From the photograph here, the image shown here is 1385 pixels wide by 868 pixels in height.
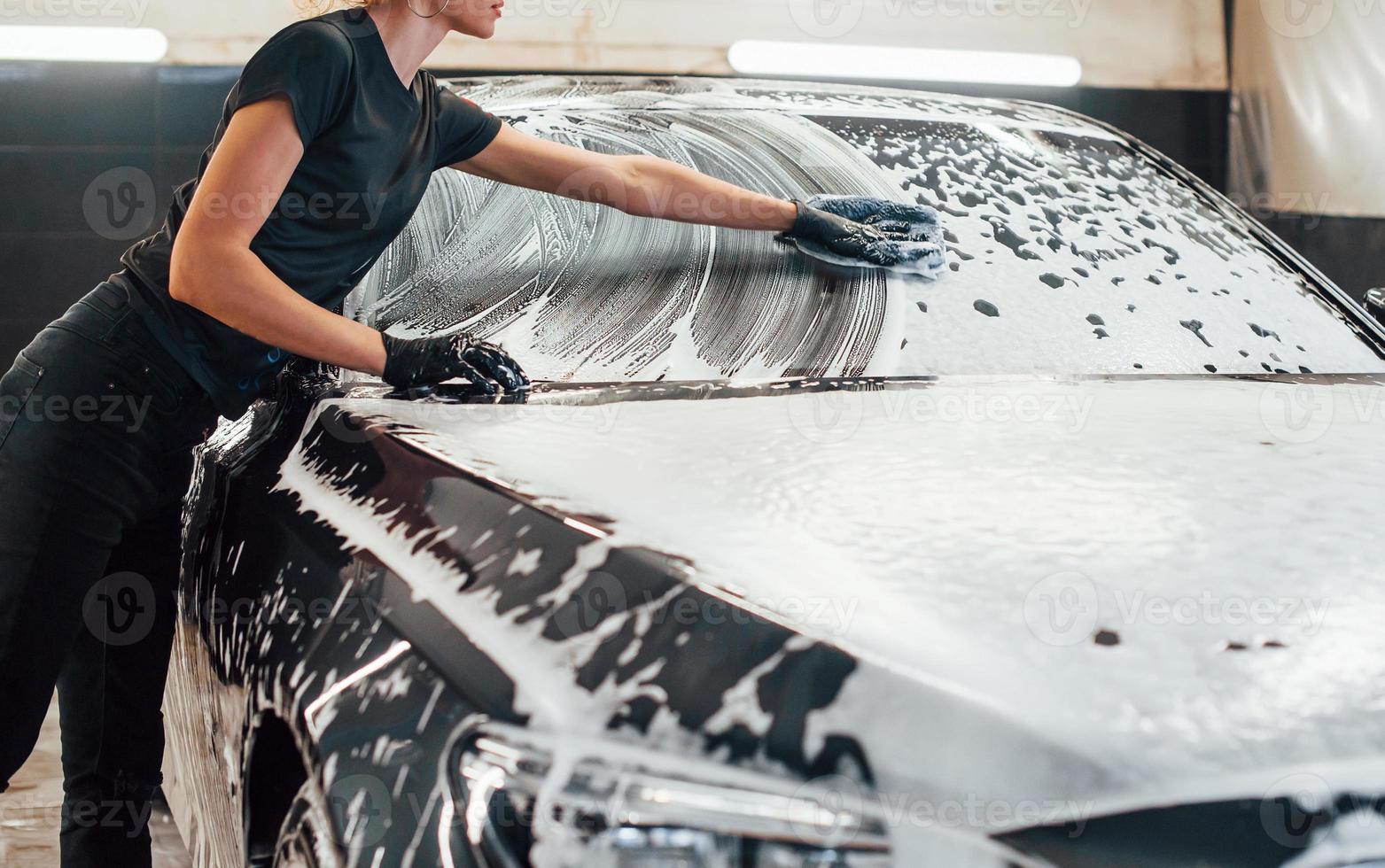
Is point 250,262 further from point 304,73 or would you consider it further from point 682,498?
point 682,498

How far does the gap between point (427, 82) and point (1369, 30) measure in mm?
3933

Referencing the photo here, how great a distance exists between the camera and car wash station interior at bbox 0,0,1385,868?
450 mm

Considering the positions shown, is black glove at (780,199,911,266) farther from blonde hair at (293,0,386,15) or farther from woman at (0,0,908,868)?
blonde hair at (293,0,386,15)

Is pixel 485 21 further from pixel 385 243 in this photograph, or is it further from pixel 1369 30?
pixel 1369 30

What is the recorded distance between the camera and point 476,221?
1245 mm

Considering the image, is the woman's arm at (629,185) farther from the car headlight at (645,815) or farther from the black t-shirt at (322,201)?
the car headlight at (645,815)

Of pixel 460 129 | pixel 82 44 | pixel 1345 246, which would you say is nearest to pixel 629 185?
pixel 460 129

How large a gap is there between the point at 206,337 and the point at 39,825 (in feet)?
3.61

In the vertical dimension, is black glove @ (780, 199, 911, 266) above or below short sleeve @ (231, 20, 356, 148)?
below

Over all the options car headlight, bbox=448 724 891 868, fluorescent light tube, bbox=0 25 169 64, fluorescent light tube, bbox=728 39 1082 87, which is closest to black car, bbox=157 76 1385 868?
car headlight, bbox=448 724 891 868

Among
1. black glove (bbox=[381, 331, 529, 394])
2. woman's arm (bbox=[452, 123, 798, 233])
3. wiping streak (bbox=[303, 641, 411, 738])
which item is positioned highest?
woman's arm (bbox=[452, 123, 798, 233])

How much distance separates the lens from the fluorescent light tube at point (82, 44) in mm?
3316

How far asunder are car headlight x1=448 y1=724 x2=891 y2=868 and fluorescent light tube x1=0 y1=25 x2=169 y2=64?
357 centimetres

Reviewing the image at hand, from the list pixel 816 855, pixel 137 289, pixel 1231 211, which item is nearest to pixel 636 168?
pixel 137 289
